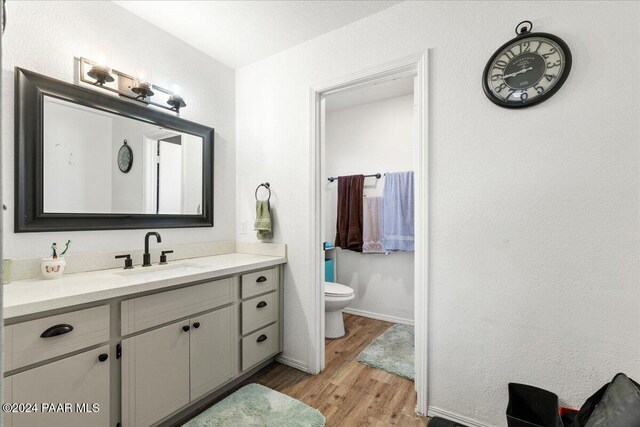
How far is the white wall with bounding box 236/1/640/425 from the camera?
4.89 ft

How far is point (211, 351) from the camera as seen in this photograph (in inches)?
78.5

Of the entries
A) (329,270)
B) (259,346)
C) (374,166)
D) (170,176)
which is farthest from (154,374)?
(374,166)

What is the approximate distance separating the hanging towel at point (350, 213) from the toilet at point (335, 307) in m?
0.64

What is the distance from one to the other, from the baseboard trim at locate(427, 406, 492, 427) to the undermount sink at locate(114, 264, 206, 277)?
1573 mm

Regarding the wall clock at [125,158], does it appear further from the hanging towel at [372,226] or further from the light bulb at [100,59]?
the hanging towel at [372,226]

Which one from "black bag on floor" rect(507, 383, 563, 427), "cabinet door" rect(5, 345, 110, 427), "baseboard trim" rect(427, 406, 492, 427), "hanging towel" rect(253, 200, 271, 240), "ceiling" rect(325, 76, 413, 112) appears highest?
"ceiling" rect(325, 76, 413, 112)

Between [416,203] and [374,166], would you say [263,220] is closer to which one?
[416,203]

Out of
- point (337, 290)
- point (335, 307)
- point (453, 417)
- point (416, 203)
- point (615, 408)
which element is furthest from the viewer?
point (337, 290)

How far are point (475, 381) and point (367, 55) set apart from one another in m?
2.05

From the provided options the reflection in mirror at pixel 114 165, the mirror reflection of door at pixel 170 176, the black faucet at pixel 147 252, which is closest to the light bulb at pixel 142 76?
the reflection in mirror at pixel 114 165

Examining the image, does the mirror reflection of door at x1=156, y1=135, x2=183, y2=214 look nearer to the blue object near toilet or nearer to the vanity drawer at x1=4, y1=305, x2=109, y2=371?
the vanity drawer at x1=4, y1=305, x2=109, y2=371

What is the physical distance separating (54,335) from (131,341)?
33 centimetres

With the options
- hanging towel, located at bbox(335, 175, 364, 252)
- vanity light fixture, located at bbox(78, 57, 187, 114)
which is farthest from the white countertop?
hanging towel, located at bbox(335, 175, 364, 252)

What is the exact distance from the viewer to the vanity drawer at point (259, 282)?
7.30 feet
